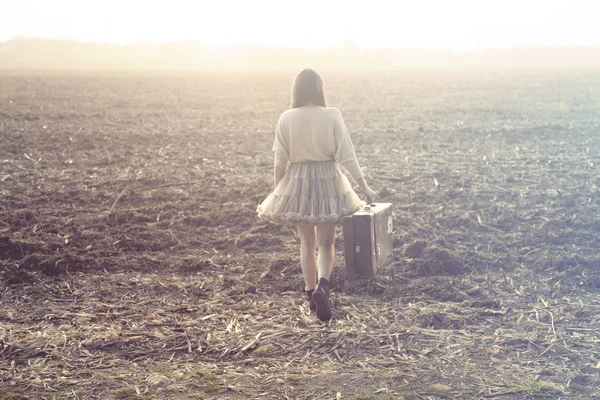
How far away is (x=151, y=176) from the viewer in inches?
380

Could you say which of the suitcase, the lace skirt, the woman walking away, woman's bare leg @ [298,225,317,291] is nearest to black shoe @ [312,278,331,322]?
the woman walking away

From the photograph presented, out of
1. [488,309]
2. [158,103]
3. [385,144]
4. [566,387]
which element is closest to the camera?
[566,387]

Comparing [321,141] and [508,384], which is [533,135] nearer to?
[321,141]

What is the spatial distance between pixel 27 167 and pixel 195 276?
5.22 meters

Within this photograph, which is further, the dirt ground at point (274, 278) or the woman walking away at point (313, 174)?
the woman walking away at point (313, 174)

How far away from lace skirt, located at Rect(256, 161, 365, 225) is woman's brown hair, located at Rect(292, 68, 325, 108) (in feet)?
1.44

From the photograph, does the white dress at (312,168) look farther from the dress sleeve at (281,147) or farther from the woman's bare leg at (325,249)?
the woman's bare leg at (325,249)

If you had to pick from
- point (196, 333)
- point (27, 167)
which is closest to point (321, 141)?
point (196, 333)

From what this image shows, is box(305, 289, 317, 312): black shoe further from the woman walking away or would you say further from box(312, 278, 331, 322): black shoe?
box(312, 278, 331, 322): black shoe

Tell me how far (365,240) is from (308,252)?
586 mm

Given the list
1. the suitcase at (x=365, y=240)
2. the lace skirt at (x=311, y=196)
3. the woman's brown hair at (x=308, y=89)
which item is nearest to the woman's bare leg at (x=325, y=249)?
the lace skirt at (x=311, y=196)

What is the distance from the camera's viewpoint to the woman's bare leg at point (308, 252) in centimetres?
521

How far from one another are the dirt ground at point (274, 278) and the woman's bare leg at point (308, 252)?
0.22 meters

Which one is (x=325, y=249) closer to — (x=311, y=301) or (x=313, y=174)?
(x=311, y=301)
